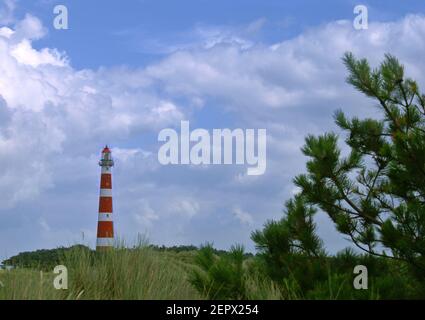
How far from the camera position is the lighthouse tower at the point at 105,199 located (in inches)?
721

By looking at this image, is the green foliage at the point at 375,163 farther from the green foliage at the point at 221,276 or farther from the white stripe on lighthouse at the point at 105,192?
the white stripe on lighthouse at the point at 105,192

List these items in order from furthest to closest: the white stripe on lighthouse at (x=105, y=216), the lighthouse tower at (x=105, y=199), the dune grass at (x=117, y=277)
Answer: the white stripe on lighthouse at (x=105, y=216), the lighthouse tower at (x=105, y=199), the dune grass at (x=117, y=277)

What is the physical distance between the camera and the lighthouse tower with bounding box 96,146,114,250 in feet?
60.1

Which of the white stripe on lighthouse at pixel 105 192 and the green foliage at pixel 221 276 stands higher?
the white stripe on lighthouse at pixel 105 192

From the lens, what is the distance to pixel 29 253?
58.0ft

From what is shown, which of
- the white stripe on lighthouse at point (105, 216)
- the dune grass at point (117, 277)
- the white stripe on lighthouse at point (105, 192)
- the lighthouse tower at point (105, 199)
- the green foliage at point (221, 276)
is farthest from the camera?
the white stripe on lighthouse at point (105, 192)

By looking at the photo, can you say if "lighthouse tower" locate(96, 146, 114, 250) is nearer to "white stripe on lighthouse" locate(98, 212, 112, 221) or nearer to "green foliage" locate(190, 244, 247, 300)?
"white stripe on lighthouse" locate(98, 212, 112, 221)

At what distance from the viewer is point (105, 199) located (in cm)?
1892

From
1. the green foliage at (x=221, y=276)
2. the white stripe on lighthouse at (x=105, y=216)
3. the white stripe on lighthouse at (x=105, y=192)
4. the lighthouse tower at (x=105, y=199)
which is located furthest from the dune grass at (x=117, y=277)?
the white stripe on lighthouse at (x=105, y=192)

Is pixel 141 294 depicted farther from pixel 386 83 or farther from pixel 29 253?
pixel 29 253

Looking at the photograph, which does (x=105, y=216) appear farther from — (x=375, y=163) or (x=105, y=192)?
(x=375, y=163)

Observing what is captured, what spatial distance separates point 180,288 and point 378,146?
2640 millimetres

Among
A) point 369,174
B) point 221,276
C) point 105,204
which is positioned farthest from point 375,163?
point 105,204

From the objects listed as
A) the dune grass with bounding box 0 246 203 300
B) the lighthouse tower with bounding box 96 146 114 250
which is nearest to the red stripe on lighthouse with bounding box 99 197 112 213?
the lighthouse tower with bounding box 96 146 114 250
